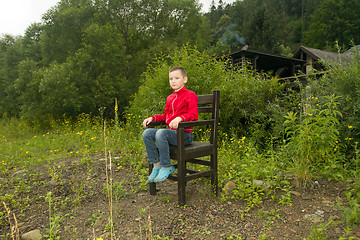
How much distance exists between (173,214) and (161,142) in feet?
2.69

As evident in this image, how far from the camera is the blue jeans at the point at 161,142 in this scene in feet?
10.5

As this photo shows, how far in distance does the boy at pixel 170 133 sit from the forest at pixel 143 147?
42cm

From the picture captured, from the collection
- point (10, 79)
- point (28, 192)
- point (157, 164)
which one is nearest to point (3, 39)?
Result: point (10, 79)

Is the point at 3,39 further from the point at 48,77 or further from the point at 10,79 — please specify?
the point at 48,77

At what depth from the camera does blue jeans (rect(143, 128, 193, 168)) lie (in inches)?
125

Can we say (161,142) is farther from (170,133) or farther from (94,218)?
(94,218)

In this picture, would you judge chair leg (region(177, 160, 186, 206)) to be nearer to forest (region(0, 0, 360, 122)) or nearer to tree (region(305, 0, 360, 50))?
forest (region(0, 0, 360, 122))

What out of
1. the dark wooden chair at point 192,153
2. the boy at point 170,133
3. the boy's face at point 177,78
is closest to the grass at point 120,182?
the dark wooden chair at point 192,153

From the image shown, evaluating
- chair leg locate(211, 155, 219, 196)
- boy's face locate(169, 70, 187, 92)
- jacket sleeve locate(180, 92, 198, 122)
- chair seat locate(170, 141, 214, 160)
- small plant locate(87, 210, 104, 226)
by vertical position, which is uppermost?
boy's face locate(169, 70, 187, 92)

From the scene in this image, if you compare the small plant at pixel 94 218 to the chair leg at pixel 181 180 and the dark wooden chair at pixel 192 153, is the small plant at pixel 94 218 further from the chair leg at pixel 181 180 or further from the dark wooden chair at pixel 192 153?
the chair leg at pixel 181 180

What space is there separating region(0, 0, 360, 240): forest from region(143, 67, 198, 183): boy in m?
0.42

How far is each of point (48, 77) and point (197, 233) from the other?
11.6 m

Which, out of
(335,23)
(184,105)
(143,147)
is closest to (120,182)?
(184,105)

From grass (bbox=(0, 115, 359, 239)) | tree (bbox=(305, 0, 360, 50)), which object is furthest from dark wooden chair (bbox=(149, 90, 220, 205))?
tree (bbox=(305, 0, 360, 50))
